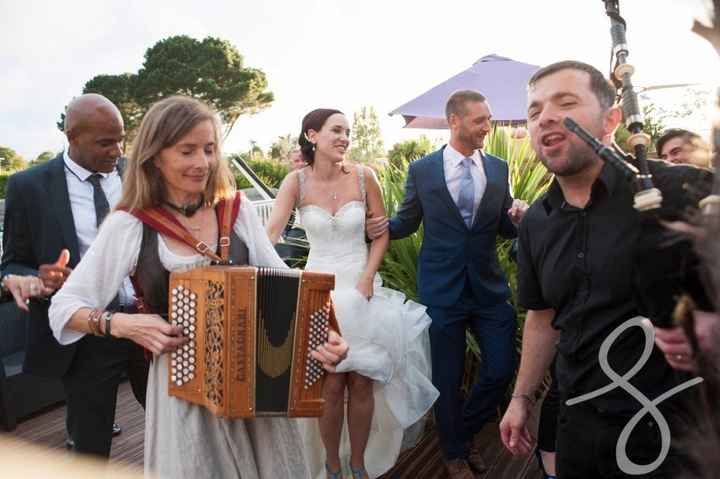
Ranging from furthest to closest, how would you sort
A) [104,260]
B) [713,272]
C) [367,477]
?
[367,477] → [104,260] → [713,272]

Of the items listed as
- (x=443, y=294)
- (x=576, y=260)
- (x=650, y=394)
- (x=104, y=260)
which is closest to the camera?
(x=650, y=394)

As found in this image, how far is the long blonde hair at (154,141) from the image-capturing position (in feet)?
7.38

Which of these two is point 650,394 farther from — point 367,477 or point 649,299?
point 367,477

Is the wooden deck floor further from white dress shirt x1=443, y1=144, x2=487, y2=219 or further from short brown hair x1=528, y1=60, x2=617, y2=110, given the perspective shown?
short brown hair x1=528, y1=60, x2=617, y2=110

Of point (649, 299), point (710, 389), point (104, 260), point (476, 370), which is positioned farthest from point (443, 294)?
point (710, 389)

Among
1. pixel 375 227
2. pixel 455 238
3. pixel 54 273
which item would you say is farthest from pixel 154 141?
pixel 455 238

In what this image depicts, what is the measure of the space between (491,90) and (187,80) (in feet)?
131

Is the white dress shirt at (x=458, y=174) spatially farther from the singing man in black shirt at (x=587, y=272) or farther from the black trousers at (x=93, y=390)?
the black trousers at (x=93, y=390)

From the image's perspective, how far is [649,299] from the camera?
1.02 meters

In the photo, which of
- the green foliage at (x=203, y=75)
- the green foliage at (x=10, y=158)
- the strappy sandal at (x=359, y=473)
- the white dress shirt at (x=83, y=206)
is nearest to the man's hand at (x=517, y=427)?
the strappy sandal at (x=359, y=473)

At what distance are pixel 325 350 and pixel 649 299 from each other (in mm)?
1412

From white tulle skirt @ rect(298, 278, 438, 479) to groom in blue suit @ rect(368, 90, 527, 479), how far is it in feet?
0.45

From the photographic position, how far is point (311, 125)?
396 cm

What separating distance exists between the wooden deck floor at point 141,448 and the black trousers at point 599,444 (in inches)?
77.0
